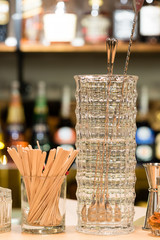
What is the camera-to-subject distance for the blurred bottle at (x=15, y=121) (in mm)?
2422

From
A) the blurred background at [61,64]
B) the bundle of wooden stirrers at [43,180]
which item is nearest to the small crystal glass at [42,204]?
the bundle of wooden stirrers at [43,180]

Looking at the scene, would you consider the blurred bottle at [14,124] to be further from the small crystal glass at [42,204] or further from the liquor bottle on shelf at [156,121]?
the small crystal glass at [42,204]

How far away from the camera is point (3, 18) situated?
7.70ft

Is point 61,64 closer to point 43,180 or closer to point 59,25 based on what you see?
point 59,25

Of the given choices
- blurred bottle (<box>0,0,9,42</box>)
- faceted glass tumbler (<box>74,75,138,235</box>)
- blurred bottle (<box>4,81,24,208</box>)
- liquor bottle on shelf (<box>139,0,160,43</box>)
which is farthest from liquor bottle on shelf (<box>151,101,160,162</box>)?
faceted glass tumbler (<box>74,75,138,235</box>)

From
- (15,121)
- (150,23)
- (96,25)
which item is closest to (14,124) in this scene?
(15,121)

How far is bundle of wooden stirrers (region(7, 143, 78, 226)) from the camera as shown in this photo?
0.82 metres

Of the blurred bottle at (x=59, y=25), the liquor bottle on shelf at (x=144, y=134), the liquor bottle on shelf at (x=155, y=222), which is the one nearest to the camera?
the liquor bottle on shelf at (x=155, y=222)

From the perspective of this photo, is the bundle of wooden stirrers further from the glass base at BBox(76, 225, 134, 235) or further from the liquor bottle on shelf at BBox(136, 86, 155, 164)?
the liquor bottle on shelf at BBox(136, 86, 155, 164)

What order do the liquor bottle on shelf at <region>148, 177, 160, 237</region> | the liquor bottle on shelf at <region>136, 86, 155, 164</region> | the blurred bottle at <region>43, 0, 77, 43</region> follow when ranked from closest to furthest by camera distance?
1. the liquor bottle on shelf at <region>148, 177, 160, 237</region>
2. the blurred bottle at <region>43, 0, 77, 43</region>
3. the liquor bottle on shelf at <region>136, 86, 155, 164</region>

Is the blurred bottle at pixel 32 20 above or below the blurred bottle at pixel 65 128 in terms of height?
above

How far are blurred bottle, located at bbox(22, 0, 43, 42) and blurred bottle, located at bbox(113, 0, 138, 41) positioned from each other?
336 mm

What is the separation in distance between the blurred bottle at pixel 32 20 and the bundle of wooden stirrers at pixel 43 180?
5.05 feet

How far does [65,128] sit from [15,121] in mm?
245
